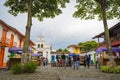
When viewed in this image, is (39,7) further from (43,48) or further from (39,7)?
(43,48)

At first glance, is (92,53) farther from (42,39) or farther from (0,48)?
(0,48)

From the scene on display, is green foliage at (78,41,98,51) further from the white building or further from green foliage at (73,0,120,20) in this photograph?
green foliage at (73,0,120,20)

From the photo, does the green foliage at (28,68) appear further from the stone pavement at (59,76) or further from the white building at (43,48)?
the white building at (43,48)

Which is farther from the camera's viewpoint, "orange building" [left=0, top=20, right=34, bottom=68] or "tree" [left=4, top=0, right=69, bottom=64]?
"orange building" [left=0, top=20, right=34, bottom=68]

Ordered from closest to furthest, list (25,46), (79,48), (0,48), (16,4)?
1. (25,46)
2. (16,4)
3. (0,48)
4. (79,48)

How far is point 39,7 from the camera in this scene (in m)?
16.8

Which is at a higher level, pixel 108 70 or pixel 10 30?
pixel 10 30

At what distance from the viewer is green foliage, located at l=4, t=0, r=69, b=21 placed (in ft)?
53.4

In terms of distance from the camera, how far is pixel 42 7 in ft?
55.6

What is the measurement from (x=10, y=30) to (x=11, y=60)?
41.2 feet

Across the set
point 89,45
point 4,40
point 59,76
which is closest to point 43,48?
point 89,45

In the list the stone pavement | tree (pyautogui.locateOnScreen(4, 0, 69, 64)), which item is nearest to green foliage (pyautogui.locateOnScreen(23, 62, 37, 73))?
the stone pavement

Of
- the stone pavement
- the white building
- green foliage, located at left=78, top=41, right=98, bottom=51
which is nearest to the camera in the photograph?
the stone pavement

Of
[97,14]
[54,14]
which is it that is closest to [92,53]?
[97,14]
